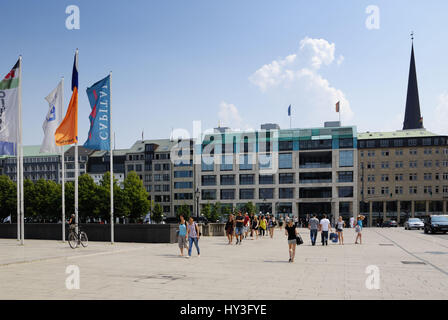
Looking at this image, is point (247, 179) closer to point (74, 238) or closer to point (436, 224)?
point (436, 224)

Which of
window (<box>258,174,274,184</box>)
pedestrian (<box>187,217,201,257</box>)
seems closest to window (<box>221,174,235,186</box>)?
window (<box>258,174,274,184</box>)

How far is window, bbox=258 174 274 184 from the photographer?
110812 mm

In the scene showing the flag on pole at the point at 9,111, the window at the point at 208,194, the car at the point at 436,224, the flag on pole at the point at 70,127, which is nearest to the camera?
the flag on pole at the point at 9,111

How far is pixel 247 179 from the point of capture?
11262cm

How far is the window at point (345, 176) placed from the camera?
106m

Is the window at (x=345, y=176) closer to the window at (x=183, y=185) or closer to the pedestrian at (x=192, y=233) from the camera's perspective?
the window at (x=183, y=185)

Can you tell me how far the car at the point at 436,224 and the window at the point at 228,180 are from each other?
2702 inches

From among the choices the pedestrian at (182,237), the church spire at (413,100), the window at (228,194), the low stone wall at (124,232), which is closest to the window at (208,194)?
the window at (228,194)

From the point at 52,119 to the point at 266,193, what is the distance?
3365 inches

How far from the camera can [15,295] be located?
36.2ft
